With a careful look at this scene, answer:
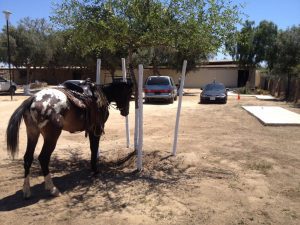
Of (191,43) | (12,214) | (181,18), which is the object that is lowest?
(12,214)

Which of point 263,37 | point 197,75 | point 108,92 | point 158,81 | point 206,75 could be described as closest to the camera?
point 108,92

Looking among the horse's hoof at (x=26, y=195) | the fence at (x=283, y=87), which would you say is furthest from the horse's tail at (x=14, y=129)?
the fence at (x=283, y=87)

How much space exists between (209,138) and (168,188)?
15.3ft

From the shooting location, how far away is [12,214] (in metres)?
4.86

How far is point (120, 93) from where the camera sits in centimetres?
697

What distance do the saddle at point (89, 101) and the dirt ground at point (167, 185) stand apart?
3.25 feet

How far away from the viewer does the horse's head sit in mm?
6906

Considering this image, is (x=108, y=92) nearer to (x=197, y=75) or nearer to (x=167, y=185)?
(x=167, y=185)

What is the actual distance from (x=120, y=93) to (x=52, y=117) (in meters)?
1.91

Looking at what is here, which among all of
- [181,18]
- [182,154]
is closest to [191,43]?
[181,18]

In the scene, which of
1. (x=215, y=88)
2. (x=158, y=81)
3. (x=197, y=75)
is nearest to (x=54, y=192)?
(x=158, y=81)

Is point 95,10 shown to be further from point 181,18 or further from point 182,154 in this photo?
point 182,154

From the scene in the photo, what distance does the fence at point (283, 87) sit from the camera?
2473 centimetres

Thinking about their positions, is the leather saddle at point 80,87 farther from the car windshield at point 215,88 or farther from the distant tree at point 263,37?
the distant tree at point 263,37
